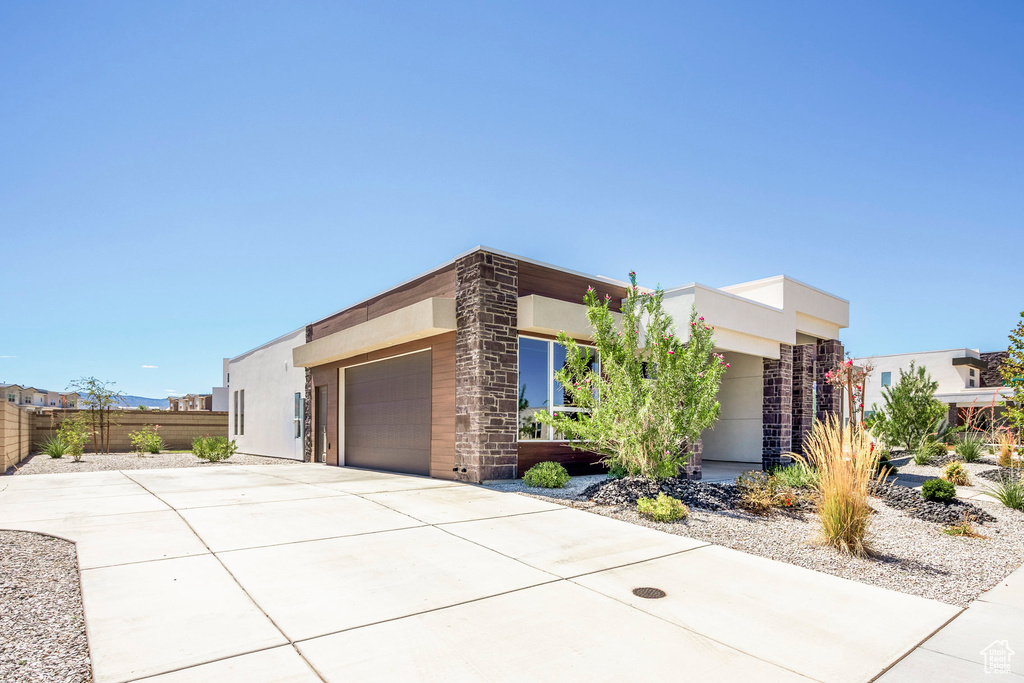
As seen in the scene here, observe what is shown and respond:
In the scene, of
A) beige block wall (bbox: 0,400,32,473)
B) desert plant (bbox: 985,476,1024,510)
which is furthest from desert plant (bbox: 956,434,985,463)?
beige block wall (bbox: 0,400,32,473)

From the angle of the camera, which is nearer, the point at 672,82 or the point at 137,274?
the point at 672,82

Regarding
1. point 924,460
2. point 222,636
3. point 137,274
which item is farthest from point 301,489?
point 924,460

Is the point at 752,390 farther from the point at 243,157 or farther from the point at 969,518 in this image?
the point at 243,157

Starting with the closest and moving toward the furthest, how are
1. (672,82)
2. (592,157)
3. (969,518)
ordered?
(969,518) → (672,82) → (592,157)

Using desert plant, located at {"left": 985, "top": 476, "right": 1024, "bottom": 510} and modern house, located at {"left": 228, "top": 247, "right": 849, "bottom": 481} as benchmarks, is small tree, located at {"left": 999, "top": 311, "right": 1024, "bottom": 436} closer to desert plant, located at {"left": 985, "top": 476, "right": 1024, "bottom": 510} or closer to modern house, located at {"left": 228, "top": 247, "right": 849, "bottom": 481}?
desert plant, located at {"left": 985, "top": 476, "right": 1024, "bottom": 510}

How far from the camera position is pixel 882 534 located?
23.6 ft

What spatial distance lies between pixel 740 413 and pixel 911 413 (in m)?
5.19

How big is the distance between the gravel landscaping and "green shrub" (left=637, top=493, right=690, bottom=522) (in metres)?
0.10

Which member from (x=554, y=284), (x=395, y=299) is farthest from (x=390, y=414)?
(x=554, y=284)

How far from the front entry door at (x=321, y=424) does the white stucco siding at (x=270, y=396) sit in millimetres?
1229

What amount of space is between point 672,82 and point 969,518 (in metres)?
9.58

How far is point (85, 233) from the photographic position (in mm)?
14562

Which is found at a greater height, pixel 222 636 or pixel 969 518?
pixel 222 636

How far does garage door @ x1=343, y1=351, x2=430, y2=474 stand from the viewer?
12.8m
